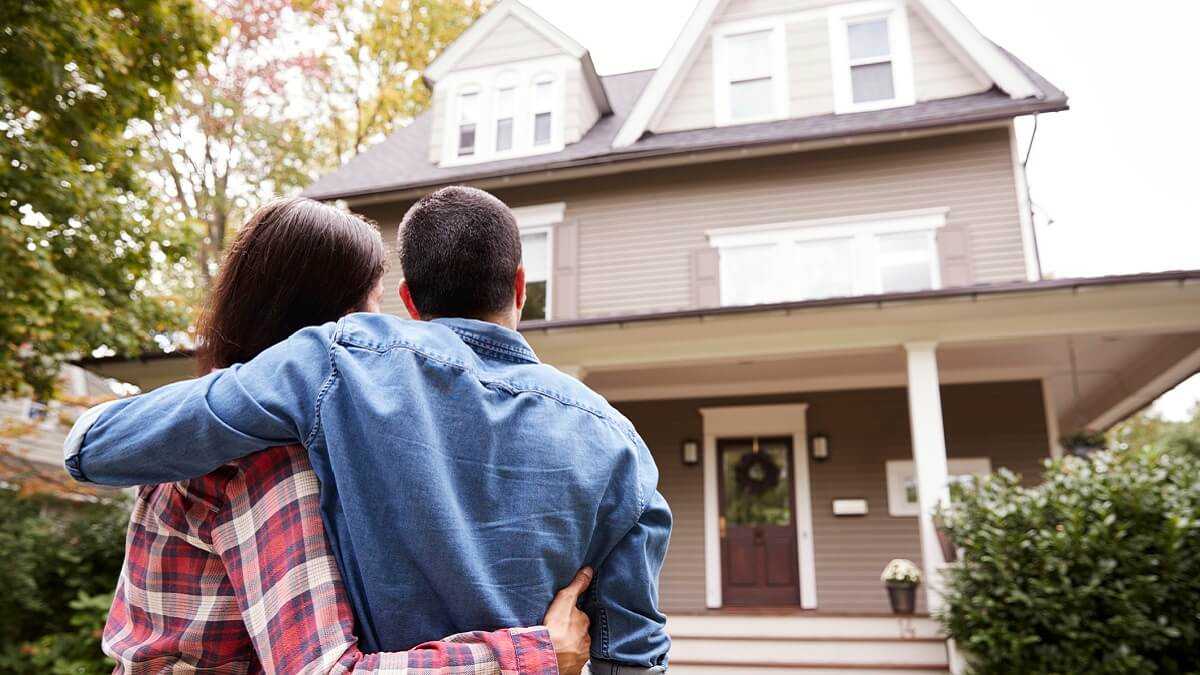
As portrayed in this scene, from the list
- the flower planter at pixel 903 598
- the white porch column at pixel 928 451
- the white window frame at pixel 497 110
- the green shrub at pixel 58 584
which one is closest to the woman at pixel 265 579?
the white porch column at pixel 928 451

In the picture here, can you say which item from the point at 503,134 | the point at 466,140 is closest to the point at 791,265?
the point at 503,134

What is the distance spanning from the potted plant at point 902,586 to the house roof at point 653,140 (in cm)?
446

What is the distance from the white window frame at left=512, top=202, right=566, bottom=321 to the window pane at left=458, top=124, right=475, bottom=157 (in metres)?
1.31

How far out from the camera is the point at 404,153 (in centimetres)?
1162

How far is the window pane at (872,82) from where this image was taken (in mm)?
Result: 9398

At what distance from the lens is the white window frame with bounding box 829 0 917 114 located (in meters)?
9.31

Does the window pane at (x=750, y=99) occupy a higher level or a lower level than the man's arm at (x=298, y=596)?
higher

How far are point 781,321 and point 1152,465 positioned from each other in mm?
2798

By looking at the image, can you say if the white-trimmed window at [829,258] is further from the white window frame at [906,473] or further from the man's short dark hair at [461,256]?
the man's short dark hair at [461,256]

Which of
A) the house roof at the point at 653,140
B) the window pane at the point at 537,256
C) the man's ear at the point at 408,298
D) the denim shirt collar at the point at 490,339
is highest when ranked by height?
the house roof at the point at 653,140

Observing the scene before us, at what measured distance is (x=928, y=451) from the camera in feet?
21.9

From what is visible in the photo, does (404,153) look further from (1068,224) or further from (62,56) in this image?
(1068,224)

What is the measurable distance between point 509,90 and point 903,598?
7750mm

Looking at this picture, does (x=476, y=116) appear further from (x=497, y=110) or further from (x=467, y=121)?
(x=497, y=110)
